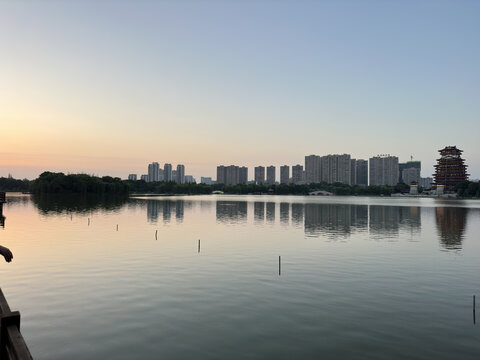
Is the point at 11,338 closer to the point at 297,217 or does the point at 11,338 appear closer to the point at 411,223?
the point at 411,223

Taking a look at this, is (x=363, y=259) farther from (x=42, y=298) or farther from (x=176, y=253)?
(x=42, y=298)

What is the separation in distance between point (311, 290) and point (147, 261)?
20855 millimetres

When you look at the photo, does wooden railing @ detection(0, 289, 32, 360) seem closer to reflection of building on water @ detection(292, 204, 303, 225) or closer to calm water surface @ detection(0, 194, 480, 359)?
calm water surface @ detection(0, 194, 480, 359)

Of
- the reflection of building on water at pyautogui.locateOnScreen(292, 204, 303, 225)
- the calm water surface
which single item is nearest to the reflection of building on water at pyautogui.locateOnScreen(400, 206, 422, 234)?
the reflection of building on water at pyautogui.locateOnScreen(292, 204, 303, 225)

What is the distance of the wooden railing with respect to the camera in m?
8.84

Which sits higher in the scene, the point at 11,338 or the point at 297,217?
the point at 11,338

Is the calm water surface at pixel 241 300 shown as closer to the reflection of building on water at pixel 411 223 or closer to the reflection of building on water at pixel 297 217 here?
the reflection of building on water at pixel 411 223

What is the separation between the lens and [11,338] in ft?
30.6

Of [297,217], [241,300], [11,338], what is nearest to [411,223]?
[297,217]

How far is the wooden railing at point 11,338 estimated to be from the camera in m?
8.84

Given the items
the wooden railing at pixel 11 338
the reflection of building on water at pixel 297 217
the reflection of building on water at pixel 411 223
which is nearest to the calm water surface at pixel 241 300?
the wooden railing at pixel 11 338

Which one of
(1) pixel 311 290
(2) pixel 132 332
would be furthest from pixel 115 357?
(1) pixel 311 290

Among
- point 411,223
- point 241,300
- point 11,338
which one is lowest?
point 411,223

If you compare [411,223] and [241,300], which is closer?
[241,300]
